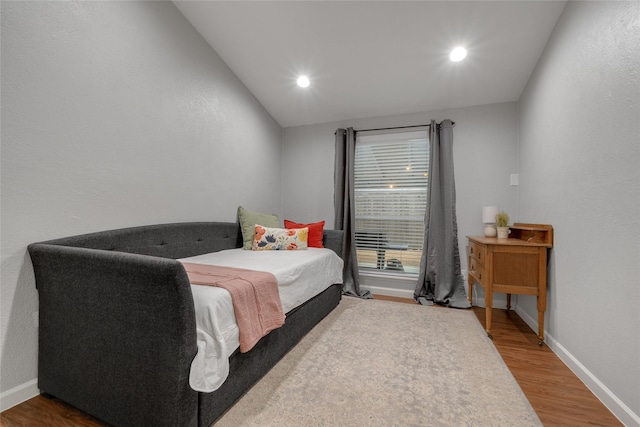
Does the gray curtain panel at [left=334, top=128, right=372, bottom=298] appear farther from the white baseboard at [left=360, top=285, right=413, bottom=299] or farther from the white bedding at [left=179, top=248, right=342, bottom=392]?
the white bedding at [left=179, top=248, right=342, bottom=392]

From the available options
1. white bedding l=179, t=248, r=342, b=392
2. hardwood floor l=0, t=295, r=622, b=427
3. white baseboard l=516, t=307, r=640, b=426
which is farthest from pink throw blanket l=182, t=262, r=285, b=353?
white baseboard l=516, t=307, r=640, b=426

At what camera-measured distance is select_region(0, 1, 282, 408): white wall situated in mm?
1295

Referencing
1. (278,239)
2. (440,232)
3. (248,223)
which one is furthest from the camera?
(440,232)

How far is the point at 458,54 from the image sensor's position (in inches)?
92.7

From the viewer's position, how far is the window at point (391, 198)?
10.8ft

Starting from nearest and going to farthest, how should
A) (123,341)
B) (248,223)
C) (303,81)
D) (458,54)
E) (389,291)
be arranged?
(123,341) < (458,54) < (248,223) < (303,81) < (389,291)

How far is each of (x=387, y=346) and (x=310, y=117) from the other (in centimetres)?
282

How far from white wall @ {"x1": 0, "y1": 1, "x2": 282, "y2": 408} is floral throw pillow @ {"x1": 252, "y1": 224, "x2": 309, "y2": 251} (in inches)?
18.0

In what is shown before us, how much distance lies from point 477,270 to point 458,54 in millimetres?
1922

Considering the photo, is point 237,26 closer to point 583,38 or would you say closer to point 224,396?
point 583,38

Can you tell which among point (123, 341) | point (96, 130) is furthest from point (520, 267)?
point (96, 130)

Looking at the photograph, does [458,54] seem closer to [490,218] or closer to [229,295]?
[490,218]

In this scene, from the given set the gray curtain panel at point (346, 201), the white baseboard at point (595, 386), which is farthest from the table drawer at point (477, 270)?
the gray curtain panel at point (346, 201)

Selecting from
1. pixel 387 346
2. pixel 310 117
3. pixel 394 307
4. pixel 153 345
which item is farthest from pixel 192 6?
pixel 394 307
